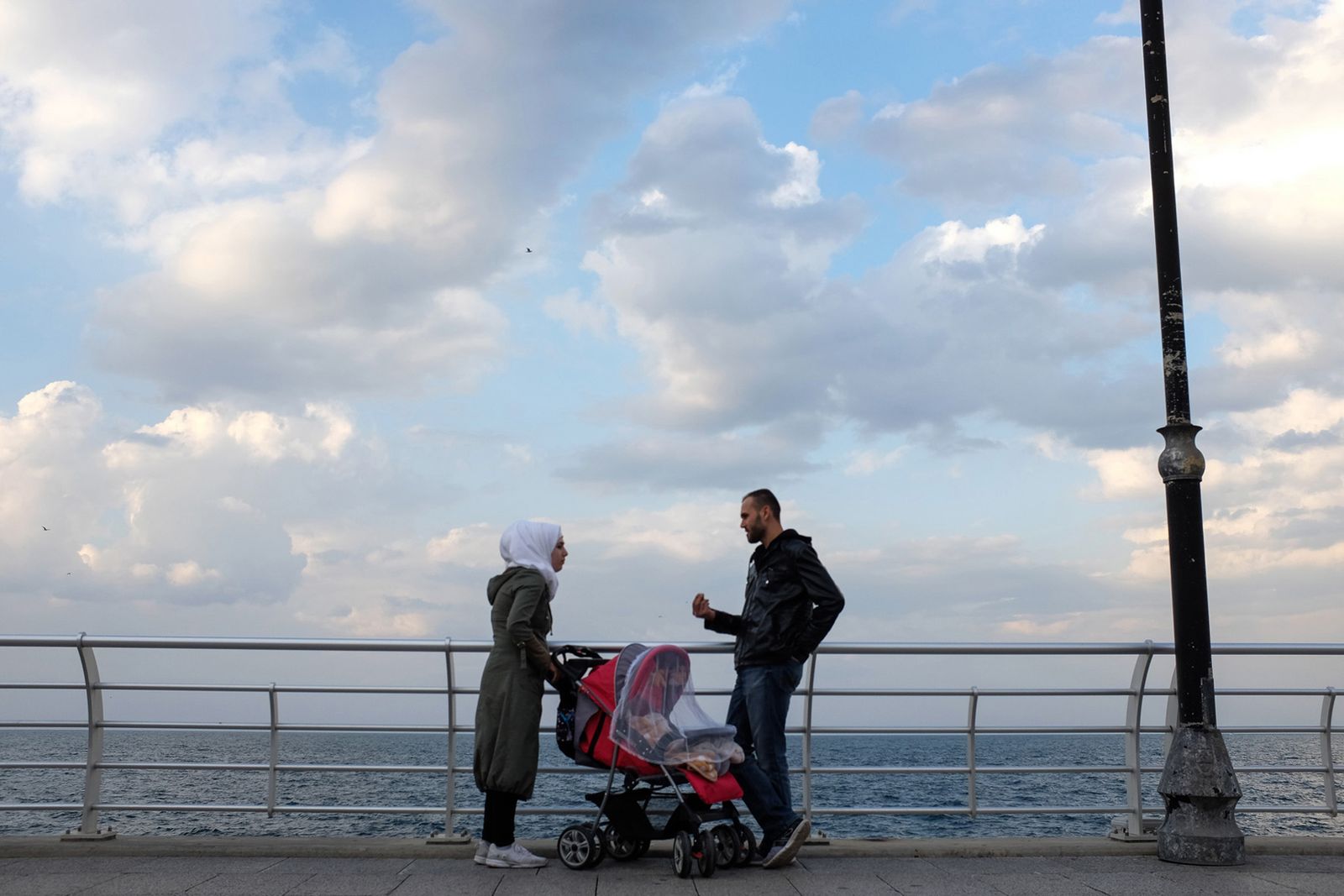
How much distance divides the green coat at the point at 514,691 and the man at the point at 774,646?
0.96 m

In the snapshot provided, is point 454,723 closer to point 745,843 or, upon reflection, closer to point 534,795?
point 745,843

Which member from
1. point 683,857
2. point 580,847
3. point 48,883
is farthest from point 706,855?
point 48,883

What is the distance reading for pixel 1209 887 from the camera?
5555mm

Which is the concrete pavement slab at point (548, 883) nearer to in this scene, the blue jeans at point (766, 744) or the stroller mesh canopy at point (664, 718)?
the stroller mesh canopy at point (664, 718)

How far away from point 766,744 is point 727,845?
0.59m

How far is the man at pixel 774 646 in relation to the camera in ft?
19.5

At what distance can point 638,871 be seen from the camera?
579cm

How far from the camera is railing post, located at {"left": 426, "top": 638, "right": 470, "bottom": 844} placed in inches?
258

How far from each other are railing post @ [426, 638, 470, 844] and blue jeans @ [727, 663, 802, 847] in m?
1.75

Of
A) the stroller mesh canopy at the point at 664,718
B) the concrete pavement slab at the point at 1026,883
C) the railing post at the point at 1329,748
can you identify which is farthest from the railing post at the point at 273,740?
the railing post at the point at 1329,748

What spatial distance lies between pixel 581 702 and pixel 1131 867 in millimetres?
3304

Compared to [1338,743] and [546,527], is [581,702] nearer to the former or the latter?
[546,527]

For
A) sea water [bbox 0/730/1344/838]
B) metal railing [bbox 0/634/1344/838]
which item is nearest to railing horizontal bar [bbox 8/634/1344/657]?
metal railing [bbox 0/634/1344/838]

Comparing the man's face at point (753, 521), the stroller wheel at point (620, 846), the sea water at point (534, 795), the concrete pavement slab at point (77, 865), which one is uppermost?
the man's face at point (753, 521)
